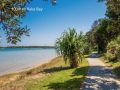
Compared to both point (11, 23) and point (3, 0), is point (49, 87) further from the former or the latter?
point (3, 0)

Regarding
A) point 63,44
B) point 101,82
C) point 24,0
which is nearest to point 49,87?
point 101,82

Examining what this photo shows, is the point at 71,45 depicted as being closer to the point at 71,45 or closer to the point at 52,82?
the point at 71,45

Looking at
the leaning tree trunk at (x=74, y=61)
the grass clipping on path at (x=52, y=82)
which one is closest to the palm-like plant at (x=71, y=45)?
the leaning tree trunk at (x=74, y=61)

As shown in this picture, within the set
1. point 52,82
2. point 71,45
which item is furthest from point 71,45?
point 52,82

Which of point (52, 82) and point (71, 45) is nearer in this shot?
point (52, 82)

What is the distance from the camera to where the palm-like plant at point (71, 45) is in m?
31.8

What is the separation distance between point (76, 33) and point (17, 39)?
66.1 feet

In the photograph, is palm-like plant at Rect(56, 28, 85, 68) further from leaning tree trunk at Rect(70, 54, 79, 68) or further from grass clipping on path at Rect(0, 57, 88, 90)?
grass clipping on path at Rect(0, 57, 88, 90)

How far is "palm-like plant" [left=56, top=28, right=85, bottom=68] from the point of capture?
3177 cm

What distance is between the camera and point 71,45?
1250 inches

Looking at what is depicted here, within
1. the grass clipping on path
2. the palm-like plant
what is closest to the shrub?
the palm-like plant

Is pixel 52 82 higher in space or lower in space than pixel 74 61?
lower

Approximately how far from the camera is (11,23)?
40.8 ft

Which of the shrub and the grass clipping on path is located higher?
the shrub
